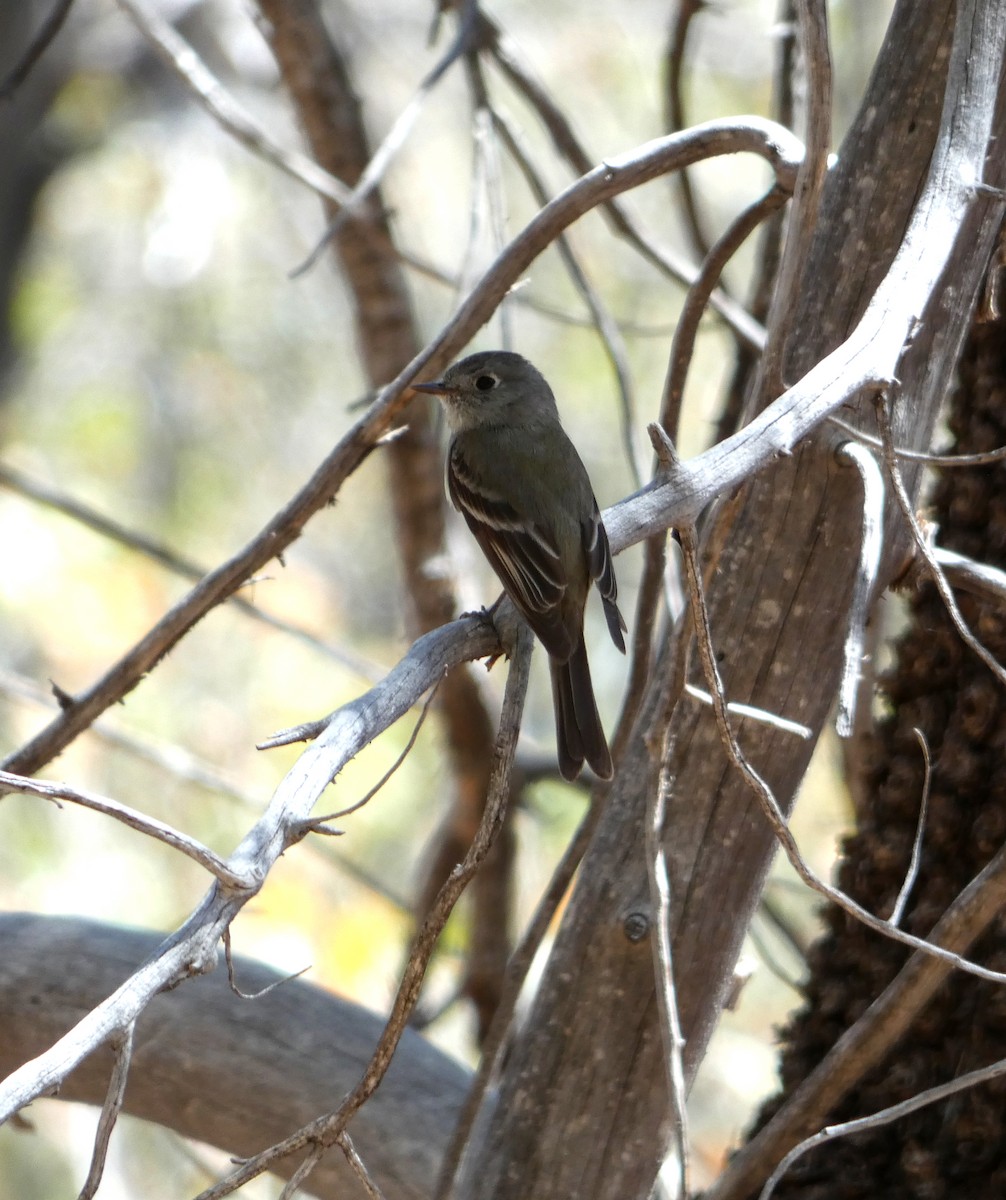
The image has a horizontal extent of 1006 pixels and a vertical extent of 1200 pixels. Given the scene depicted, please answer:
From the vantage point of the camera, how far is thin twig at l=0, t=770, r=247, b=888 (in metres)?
1.32

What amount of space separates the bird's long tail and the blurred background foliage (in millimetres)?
3616

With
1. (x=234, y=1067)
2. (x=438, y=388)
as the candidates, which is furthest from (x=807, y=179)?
(x=234, y=1067)

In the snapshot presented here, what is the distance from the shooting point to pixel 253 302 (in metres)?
12.6

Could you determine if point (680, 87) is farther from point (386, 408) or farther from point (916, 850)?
point (916, 850)

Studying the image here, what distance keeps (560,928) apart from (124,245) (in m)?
11.7

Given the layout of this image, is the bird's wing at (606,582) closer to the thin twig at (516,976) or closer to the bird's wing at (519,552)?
the bird's wing at (519,552)

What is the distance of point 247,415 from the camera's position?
489 inches

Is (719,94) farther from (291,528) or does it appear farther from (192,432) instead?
(291,528)

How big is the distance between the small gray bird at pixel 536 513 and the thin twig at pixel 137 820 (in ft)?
4.13

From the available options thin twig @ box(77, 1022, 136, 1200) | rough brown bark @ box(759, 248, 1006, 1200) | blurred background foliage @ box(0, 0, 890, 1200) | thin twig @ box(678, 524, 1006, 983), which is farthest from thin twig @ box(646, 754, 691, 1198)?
blurred background foliage @ box(0, 0, 890, 1200)

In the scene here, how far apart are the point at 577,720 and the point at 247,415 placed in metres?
9.71

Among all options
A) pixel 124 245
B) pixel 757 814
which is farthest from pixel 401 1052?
pixel 124 245

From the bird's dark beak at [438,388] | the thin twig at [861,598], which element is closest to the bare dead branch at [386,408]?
the thin twig at [861,598]

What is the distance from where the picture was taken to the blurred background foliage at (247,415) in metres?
8.73
